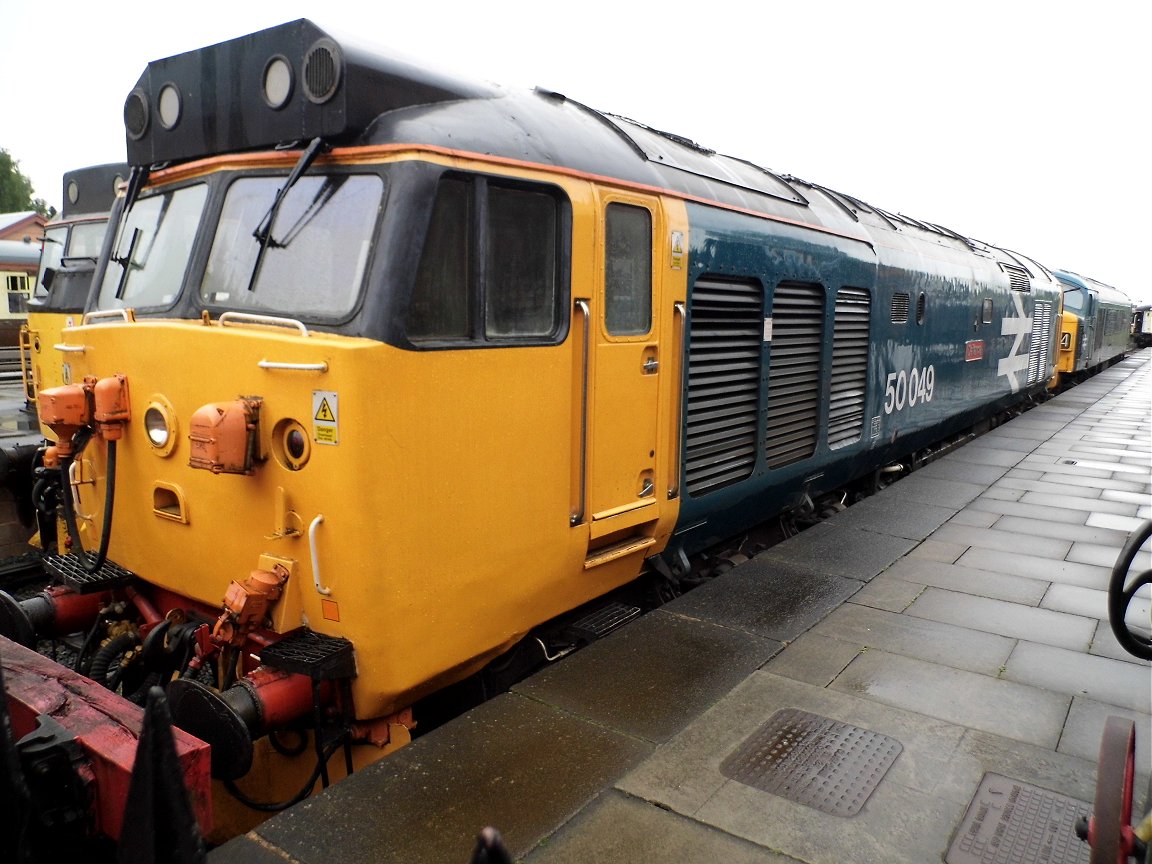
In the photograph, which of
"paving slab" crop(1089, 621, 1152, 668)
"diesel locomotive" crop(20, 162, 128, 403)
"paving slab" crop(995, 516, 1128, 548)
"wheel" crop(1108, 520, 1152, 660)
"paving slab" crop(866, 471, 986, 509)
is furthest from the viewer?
"diesel locomotive" crop(20, 162, 128, 403)

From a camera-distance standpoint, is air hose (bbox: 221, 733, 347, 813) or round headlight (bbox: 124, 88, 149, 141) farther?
round headlight (bbox: 124, 88, 149, 141)

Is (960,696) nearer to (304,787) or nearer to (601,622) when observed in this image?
(601,622)

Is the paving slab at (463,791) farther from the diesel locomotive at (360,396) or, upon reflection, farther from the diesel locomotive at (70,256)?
the diesel locomotive at (70,256)

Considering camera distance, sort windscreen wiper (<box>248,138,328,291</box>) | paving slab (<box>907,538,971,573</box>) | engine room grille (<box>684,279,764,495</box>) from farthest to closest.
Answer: paving slab (<box>907,538,971,573</box>), engine room grille (<box>684,279,764,495</box>), windscreen wiper (<box>248,138,328,291</box>)

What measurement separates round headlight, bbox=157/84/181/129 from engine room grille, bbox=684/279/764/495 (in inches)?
104

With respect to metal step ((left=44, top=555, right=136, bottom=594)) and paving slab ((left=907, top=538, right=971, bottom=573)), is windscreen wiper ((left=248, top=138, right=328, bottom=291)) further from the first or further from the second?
paving slab ((left=907, top=538, right=971, bottom=573))

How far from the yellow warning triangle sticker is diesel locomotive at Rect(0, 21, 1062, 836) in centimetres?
1

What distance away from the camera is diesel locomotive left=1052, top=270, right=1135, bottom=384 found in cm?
1939

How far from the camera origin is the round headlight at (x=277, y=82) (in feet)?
10.7

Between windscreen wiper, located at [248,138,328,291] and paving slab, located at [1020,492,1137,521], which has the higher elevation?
windscreen wiper, located at [248,138,328,291]

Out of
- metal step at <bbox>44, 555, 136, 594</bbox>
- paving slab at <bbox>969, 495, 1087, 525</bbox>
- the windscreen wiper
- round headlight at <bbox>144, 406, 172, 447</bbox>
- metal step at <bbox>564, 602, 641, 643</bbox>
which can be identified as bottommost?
paving slab at <bbox>969, 495, 1087, 525</bbox>

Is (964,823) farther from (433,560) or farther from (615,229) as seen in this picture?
(615,229)

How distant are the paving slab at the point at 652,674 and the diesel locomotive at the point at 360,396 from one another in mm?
233

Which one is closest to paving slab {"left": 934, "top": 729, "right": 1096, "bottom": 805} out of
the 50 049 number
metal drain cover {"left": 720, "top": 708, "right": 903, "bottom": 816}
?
metal drain cover {"left": 720, "top": 708, "right": 903, "bottom": 816}
